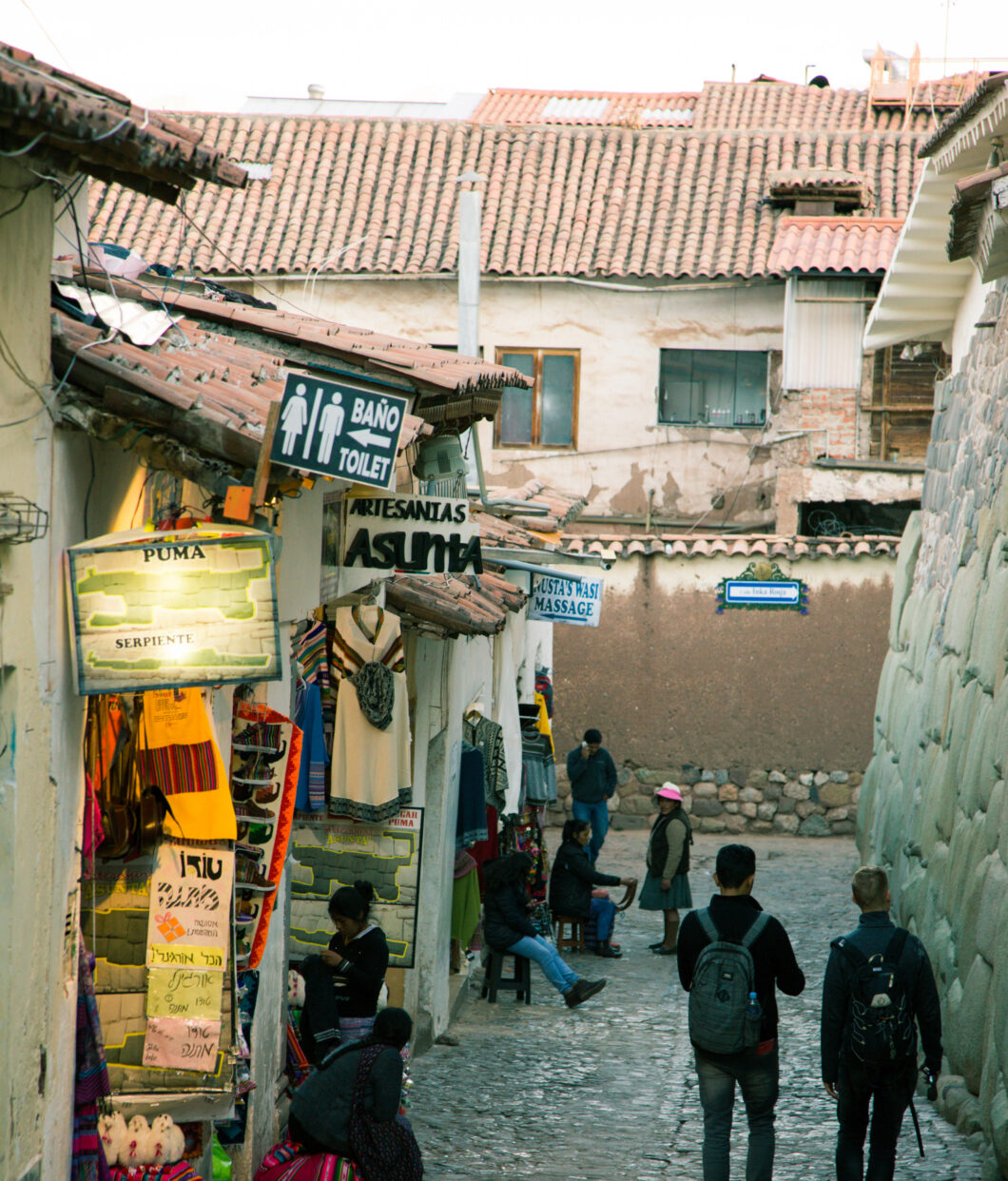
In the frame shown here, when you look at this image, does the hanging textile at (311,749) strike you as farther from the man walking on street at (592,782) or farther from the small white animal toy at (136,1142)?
the man walking on street at (592,782)

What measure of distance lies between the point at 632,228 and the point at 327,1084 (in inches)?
759

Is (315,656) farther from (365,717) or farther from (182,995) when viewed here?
(182,995)

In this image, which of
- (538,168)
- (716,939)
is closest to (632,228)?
(538,168)

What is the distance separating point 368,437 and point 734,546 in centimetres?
1439

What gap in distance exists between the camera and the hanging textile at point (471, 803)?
38.0 ft

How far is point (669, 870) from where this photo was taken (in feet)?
45.1

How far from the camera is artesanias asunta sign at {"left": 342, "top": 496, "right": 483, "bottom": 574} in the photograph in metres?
7.97

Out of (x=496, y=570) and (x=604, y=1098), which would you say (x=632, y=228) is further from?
(x=604, y=1098)

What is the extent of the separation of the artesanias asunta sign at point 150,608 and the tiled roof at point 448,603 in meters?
4.69

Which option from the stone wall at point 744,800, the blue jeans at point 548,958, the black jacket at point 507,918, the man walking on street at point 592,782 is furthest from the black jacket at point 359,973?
the stone wall at point 744,800

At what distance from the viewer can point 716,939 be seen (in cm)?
673

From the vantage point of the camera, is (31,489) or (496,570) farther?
(496,570)

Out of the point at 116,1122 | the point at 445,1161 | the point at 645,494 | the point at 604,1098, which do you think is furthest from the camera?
the point at 645,494

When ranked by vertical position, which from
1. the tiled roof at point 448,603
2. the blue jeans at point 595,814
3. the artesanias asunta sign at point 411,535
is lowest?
the blue jeans at point 595,814
